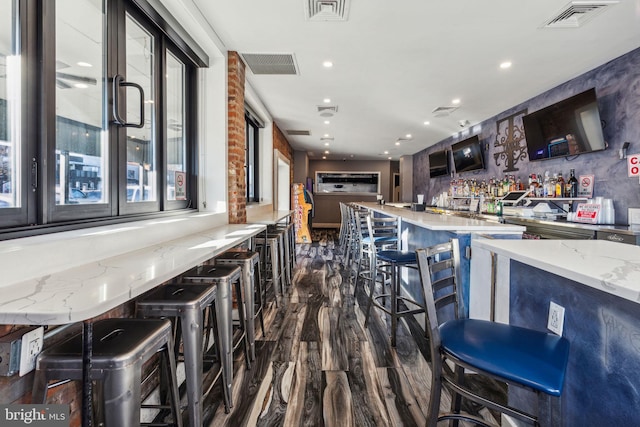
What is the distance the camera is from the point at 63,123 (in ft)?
5.63

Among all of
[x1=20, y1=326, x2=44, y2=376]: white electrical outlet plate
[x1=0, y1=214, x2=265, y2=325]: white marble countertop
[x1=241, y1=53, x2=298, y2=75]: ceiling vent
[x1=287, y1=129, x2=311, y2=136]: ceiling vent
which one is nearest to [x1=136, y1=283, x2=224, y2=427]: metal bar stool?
[x1=0, y1=214, x2=265, y2=325]: white marble countertop

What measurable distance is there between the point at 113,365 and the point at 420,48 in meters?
3.58

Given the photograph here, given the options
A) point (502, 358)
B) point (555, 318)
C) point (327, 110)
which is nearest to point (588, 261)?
point (555, 318)

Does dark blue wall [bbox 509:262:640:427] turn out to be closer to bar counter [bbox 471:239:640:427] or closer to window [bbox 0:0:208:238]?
bar counter [bbox 471:239:640:427]

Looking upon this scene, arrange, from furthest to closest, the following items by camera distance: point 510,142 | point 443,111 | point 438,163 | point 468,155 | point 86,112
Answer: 1. point 438,163
2. point 468,155
3. point 443,111
4. point 510,142
5. point 86,112

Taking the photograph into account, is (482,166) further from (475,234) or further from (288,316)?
(288,316)

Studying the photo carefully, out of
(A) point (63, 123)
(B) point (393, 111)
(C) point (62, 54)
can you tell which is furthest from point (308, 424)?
(B) point (393, 111)

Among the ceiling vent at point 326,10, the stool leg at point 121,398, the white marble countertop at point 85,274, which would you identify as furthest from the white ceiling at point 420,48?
the stool leg at point 121,398

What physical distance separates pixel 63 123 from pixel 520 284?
254 centimetres

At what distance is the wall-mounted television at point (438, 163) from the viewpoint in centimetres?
808

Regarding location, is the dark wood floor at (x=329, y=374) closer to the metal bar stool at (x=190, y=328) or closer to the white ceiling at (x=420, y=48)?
the metal bar stool at (x=190, y=328)

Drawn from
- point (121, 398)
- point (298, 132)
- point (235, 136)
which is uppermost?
point (298, 132)

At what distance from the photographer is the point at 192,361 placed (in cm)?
142

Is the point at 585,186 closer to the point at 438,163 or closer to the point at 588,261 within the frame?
the point at 588,261
